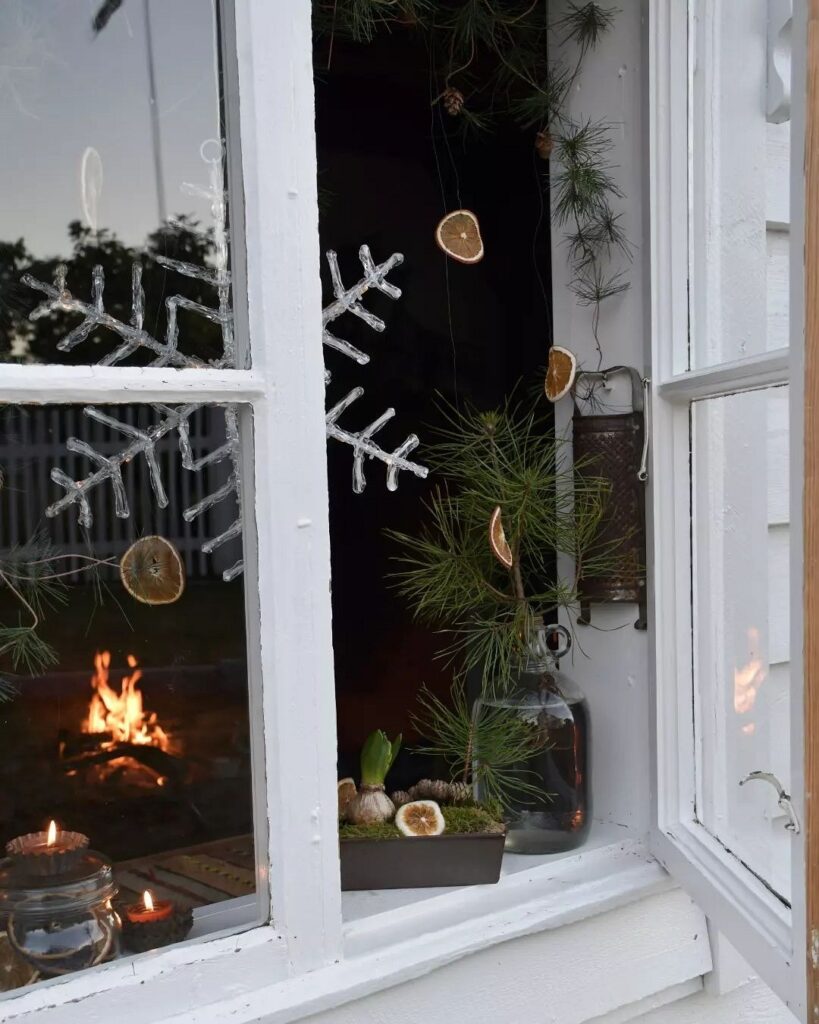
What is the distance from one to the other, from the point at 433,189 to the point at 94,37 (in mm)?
758

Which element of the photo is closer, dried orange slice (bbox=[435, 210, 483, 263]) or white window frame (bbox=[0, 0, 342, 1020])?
white window frame (bbox=[0, 0, 342, 1020])

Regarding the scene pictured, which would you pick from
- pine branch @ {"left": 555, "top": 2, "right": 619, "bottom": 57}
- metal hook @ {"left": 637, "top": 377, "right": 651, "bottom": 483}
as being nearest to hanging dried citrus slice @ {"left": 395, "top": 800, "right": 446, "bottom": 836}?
metal hook @ {"left": 637, "top": 377, "right": 651, "bottom": 483}

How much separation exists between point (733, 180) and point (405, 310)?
22.3 inches

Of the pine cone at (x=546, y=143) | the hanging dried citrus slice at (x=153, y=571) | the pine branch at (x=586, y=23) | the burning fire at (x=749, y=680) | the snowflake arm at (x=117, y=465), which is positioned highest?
the pine branch at (x=586, y=23)

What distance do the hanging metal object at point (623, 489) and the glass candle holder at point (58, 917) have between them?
0.69m

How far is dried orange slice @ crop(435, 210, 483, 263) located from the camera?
4.13 ft

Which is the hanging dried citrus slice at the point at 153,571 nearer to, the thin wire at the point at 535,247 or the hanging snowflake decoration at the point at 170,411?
the hanging snowflake decoration at the point at 170,411

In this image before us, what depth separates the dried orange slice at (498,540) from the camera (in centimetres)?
120

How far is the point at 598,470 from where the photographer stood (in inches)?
49.6

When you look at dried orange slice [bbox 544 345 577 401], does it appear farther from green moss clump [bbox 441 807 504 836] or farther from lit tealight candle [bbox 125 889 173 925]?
lit tealight candle [bbox 125 889 173 925]

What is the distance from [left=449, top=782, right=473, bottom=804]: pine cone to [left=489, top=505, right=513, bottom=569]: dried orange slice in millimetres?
293

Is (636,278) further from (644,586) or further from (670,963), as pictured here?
(670,963)

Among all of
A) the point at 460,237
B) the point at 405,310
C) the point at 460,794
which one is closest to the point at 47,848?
→ the point at 460,794

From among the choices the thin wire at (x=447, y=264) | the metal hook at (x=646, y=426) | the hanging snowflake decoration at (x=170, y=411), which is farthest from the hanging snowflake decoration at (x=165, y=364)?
the thin wire at (x=447, y=264)
